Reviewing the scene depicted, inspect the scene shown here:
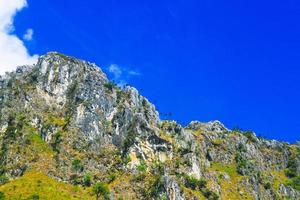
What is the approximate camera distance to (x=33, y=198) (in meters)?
200

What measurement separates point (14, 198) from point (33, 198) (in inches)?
269

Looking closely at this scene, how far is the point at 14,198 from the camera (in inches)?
7840
